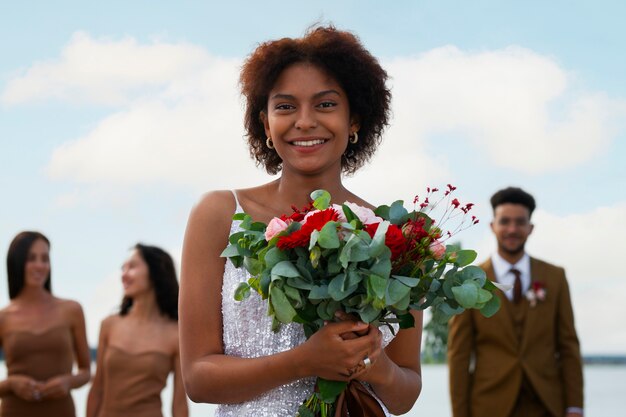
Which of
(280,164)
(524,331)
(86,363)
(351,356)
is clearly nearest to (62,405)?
(86,363)

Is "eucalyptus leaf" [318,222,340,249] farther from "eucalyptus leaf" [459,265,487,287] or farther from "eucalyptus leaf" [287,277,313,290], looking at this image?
"eucalyptus leaf" [459,265,487,287]

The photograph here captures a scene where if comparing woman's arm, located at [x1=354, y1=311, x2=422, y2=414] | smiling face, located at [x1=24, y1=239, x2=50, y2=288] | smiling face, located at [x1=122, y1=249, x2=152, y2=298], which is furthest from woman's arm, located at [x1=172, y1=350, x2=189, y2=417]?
woman's arm, located at [x1=354, y1=311, x2=422, y2=414]

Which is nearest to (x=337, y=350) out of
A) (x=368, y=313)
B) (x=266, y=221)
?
(x=368, y=313)

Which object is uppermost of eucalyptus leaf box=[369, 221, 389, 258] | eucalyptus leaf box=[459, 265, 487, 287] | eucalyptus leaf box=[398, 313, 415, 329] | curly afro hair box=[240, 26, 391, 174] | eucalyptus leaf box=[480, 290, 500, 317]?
curly afro hair box=[240, 26, 391, 174]

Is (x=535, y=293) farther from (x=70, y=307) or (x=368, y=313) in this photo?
(x=368, y=313)

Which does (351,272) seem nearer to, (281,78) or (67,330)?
(281,78)

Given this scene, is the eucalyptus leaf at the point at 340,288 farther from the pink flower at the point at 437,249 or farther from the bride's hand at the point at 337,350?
the pink flower at the point at 437,249

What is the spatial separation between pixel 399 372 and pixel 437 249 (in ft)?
1.82

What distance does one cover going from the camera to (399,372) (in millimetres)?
3455

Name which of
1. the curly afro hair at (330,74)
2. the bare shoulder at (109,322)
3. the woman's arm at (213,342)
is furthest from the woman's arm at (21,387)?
the woman's arm at (213,342)

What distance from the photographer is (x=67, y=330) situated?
27.0ft

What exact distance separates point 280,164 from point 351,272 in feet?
3.38

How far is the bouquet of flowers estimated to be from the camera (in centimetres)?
292

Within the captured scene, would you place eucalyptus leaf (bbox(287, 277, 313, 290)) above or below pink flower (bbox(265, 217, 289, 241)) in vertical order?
below
